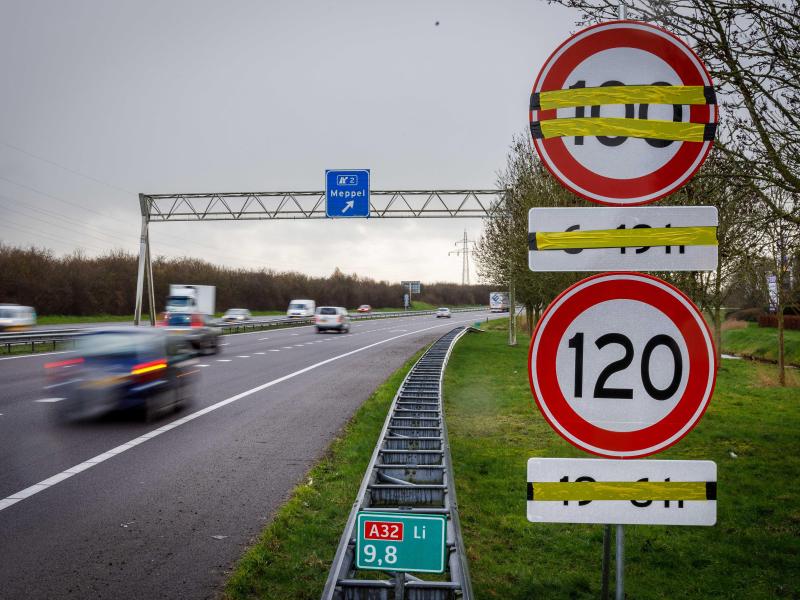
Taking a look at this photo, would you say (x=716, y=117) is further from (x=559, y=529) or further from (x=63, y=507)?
(x=63, y=507)

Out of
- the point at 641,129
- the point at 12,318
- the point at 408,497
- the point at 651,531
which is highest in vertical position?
the point at 641,129

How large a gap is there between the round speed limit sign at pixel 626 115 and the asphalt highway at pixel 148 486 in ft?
12.9

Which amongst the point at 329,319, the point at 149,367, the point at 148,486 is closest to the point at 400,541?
the point at 148,486

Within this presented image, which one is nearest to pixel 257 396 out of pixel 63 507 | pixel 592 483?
pixel 63 507

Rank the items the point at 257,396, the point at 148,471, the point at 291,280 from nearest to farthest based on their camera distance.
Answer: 1. the point at 148,471
2. the point at 257,396
3. the point at 291,280

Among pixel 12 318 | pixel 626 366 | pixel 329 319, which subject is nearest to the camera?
pixel 626 366

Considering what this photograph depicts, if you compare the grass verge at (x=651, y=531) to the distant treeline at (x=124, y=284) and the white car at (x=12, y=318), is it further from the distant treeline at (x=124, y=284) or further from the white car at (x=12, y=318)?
the distant treeline at (x=124, y=284)

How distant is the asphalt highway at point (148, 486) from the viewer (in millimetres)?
5113

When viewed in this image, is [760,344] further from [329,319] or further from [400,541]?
[400,541]

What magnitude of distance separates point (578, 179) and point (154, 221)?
3814 cm

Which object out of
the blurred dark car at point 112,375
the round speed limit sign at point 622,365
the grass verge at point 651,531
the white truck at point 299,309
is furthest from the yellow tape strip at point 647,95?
the white truck at point 299,309

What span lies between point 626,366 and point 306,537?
169 inches

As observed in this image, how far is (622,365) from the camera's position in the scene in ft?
8.02

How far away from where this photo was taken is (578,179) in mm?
2607
